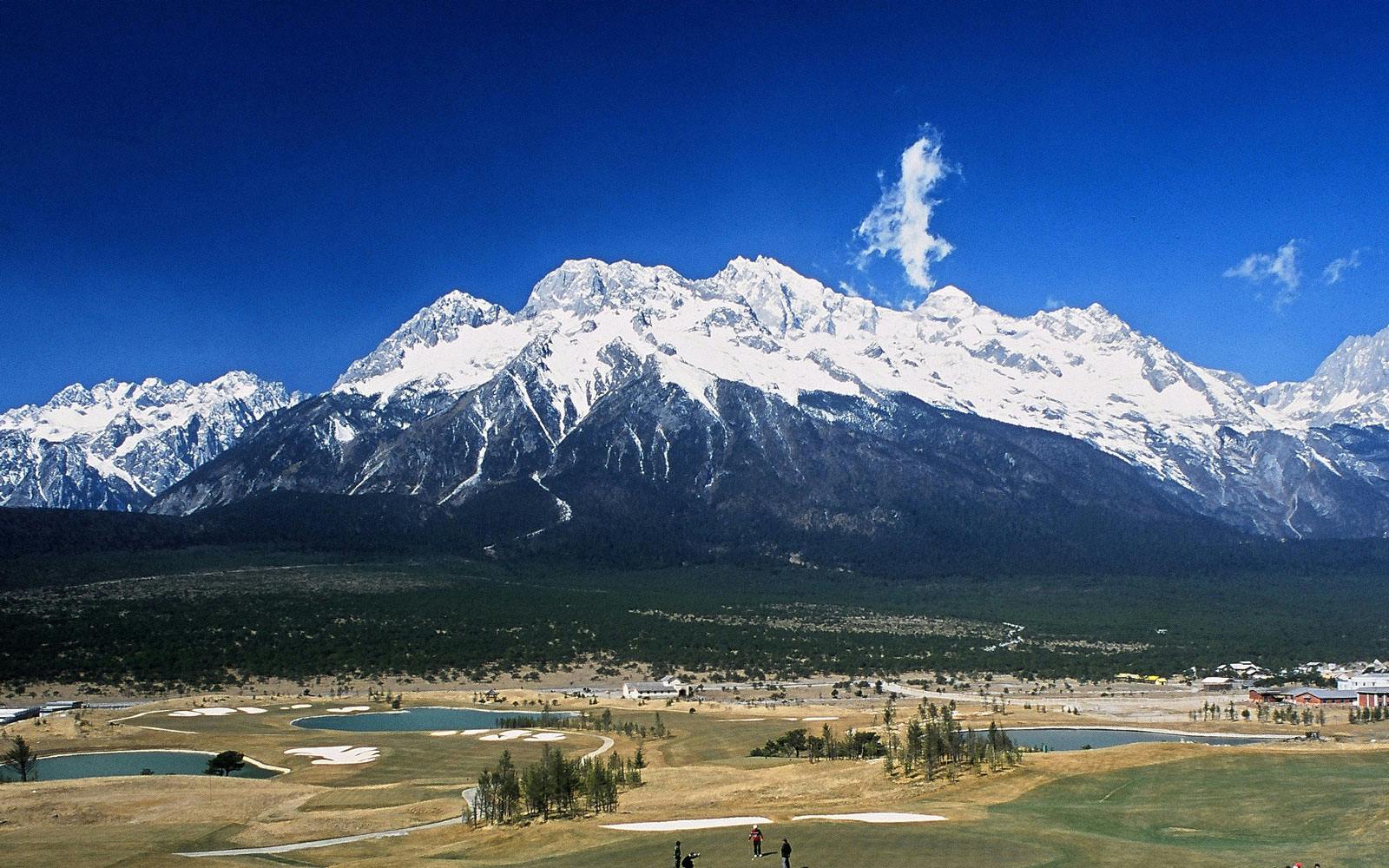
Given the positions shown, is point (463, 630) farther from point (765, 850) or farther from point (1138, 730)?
point (765, 850)

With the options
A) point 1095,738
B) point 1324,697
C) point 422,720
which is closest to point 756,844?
point 1095,738

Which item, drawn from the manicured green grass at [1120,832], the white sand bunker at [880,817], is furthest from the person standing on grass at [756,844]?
the white sand bunker at [880,817]

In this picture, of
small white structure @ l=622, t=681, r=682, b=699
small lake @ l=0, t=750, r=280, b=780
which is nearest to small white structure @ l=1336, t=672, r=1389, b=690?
small white structure @ l=622, t=681, r=682, b=699

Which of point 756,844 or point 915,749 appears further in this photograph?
point 915,749

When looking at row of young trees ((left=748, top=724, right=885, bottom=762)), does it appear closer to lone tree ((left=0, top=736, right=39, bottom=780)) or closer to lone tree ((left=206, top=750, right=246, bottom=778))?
lone tree ((left=206, top=750, right=246, bottom=778))

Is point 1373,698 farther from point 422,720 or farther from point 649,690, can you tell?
point 422,720

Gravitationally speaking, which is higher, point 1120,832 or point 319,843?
point 1120,832
